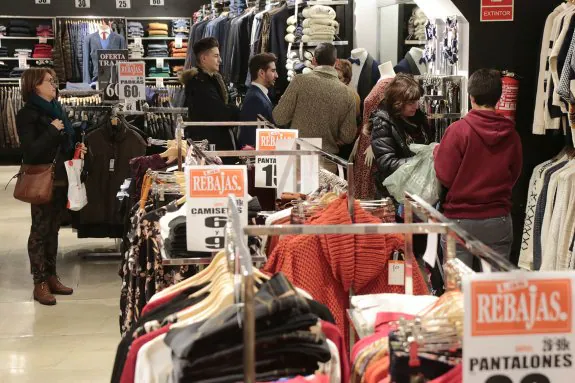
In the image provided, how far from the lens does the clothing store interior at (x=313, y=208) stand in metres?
1.83

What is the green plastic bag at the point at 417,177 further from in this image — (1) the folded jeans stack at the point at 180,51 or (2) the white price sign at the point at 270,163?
(1) the folded jeans stack at the point at 180,51

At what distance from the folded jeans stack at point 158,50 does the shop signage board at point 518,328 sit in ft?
45.8

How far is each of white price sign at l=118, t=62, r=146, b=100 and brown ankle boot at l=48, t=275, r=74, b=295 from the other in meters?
1.71

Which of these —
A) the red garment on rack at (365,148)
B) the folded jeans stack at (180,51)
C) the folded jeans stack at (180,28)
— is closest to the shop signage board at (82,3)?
the folded jeans stack at (180,28)

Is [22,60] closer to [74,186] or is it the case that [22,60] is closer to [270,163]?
[74,186]

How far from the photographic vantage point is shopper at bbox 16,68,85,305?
630 centimetres

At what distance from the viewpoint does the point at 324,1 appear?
823cm

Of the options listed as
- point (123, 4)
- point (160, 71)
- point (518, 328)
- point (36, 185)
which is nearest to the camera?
point (518, 328)

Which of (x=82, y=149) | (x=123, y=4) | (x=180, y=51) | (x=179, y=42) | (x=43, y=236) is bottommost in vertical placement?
(x=43, y=236)

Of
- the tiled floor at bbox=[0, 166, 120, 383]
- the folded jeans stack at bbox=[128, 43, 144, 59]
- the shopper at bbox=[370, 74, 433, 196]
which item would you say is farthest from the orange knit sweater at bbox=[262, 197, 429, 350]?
the folded jeans stack at bbox=[128, 43, 144, 59]

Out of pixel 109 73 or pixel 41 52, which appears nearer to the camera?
pixel 109 73

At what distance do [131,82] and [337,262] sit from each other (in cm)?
497

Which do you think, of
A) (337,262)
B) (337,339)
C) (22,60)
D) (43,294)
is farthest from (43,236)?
(22,60)

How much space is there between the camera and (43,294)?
6.45 metres
